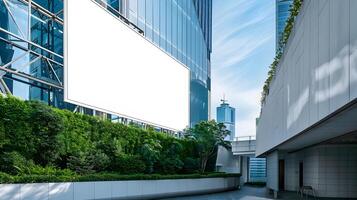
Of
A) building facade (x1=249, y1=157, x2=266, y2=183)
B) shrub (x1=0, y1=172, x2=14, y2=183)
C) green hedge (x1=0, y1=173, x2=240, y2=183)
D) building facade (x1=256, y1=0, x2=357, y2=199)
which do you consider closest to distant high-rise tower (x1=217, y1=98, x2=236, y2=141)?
building facade (x1=249, y1=157, x2=266, y2=183)

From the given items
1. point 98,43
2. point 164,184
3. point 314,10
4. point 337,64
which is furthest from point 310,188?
point 337,64

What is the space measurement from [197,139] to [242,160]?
16.4 m

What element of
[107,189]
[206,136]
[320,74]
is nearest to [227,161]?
[206,136]

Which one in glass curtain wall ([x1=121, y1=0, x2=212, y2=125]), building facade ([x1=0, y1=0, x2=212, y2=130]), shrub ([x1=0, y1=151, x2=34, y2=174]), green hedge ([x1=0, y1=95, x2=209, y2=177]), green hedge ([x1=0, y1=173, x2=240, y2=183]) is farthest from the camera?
glass curtain wall ([x1=121, y1=0, x2=212, y2=125])

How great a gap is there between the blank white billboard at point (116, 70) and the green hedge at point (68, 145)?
147 centimetres

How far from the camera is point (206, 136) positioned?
30.8 metres

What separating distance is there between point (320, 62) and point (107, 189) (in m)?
12.1

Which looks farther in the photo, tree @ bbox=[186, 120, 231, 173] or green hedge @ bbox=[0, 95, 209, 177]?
tree @ bbox=[186, 120, 231, 173]

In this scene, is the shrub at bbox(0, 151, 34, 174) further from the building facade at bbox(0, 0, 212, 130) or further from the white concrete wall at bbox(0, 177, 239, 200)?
the building facade at bbox(0, 0, 212, 130)

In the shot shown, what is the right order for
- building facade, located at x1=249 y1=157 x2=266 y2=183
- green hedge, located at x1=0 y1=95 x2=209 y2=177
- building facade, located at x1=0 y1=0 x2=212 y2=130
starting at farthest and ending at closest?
building facade, located at x1=249 y1=157 x2=266 y2=183, building facade, located at x1=0 y1=0 x2=212 y2=130, green hedge, located at x1=0 y1=95 x2=209 y2=177

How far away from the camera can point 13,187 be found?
13039 millimetres

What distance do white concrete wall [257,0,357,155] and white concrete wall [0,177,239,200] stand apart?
8354mm

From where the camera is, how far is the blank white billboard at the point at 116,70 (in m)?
19.5

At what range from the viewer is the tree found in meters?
30.7
